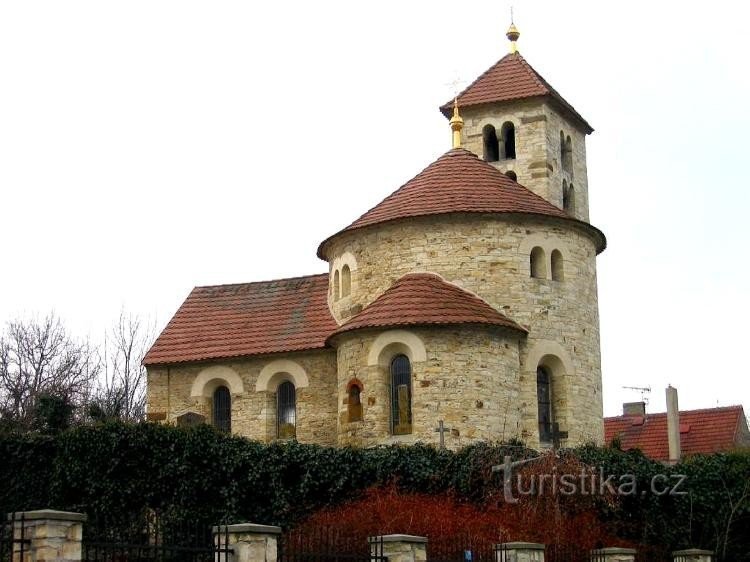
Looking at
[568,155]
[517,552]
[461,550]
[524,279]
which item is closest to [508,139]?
[568,155]

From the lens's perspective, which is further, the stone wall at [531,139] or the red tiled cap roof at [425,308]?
the stone wall at [531,139]

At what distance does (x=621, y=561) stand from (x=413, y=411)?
27.5 feet

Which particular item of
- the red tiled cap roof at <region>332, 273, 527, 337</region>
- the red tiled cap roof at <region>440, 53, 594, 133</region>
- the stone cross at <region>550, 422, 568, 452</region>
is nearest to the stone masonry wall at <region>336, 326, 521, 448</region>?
the red tiled cap roof at <region>332, 273, 527, 337</region>

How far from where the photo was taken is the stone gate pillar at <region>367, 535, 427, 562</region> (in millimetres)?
17812

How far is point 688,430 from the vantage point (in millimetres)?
51688

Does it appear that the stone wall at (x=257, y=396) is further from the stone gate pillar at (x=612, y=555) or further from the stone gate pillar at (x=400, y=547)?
the stone gate pillar at (x=400, y=547)

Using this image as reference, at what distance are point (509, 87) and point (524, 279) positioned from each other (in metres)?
10.7

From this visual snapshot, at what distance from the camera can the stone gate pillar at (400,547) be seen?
1781cm

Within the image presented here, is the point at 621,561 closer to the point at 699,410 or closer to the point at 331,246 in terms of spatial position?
the point at 331,246

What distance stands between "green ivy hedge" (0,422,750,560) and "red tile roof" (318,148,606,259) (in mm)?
7005

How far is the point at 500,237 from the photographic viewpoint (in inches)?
1266

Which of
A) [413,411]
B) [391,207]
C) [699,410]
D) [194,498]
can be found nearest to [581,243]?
[391,207]

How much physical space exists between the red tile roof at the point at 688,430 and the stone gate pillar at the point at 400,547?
31.9 metres

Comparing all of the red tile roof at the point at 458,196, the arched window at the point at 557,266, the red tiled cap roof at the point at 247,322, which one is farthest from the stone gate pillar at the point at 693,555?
the red tiled cap roof at the point at 247,322
